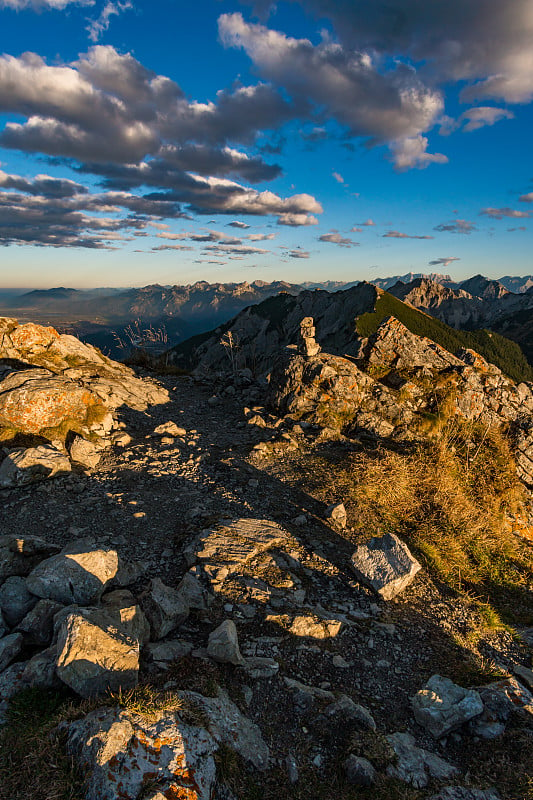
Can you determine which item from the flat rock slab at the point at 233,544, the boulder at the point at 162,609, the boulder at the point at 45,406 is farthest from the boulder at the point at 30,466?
the boulder at the point at 162,609

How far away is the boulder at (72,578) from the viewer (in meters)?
6.12

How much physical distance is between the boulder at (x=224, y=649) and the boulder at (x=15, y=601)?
317cm

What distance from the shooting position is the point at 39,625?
5.54m

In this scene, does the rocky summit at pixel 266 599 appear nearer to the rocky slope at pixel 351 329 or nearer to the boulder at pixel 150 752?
the boulder at pixel 150 752

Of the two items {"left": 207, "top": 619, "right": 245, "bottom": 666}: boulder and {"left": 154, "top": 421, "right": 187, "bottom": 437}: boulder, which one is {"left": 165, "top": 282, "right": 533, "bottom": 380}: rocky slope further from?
{"left": 207, "top": 619, "right": 245, "bottom": 666}: boulder

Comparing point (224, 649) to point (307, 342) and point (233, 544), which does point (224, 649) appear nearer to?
point (233, 544)

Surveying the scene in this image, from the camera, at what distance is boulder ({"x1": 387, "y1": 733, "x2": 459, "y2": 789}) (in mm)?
4238

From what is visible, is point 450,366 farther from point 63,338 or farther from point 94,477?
point 63,338

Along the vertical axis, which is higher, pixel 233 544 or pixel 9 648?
pixel 9 648

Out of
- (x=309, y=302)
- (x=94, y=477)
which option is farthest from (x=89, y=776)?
(x=309, y=302)

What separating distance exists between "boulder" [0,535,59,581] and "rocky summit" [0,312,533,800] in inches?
1.3

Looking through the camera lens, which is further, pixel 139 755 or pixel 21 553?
pixel 21 553

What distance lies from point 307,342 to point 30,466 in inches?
512

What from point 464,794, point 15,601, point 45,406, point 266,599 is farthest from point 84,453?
point 464,794
